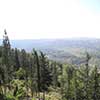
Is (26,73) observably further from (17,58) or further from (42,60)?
(17,58)

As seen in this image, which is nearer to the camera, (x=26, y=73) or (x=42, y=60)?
(x=26, y=73)

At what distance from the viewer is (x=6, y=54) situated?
64.4m

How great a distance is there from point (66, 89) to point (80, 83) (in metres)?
6.12

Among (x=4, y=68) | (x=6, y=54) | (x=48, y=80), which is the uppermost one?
(x=6, y=54)

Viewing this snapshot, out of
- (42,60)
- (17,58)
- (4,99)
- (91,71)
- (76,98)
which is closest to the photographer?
(4,99)

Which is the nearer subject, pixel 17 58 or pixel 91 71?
pixel 91 71

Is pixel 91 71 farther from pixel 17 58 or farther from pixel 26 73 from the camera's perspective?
pixel 17 58

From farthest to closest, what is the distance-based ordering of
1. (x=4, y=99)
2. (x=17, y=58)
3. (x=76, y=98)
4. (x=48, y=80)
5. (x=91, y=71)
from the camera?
(x=17, y=58), (x=48, y=80), (x=76, y=98), (x=91, y=71), (x=4, y=99)

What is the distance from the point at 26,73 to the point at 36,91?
7050mm

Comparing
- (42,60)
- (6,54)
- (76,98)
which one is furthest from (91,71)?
(42,60)

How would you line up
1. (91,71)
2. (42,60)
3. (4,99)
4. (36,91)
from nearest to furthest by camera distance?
(4,99) < (91,71) < (36,91) < (42,60)

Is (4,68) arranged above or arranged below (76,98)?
above

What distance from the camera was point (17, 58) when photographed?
402 ft

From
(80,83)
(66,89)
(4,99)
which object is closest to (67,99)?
(66,89)
